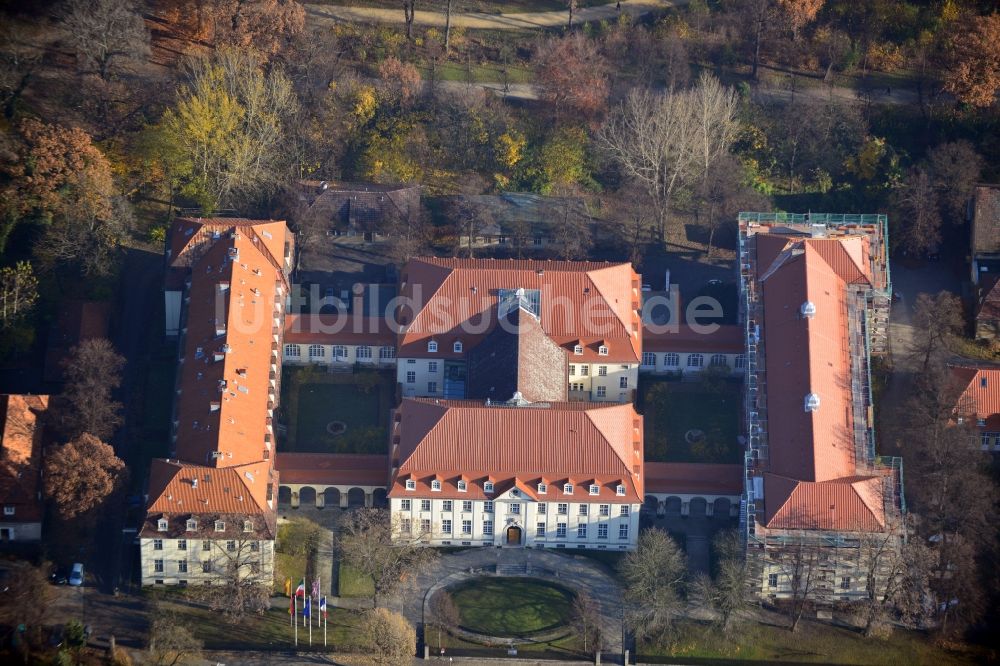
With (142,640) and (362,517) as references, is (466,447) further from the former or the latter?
(142,640)

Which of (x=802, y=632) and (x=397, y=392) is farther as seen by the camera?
(x=397, y=392)

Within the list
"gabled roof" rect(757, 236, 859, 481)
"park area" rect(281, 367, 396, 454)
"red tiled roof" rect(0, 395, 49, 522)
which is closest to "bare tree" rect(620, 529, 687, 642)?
"gabled roof" rect(757, 236, 859, 481)

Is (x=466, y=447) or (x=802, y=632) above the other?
(x=466, y=447)

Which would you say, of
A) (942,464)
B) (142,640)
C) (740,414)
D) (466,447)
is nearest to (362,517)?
(466,447)

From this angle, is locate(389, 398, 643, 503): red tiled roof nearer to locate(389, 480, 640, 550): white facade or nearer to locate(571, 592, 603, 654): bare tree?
locate(389, 480, 640, 550): white facade

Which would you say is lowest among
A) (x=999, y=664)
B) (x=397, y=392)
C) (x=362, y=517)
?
(x=999, y=664)

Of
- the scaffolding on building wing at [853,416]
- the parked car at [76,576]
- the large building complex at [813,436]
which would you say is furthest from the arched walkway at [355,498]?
the large building complex at [813,436]
